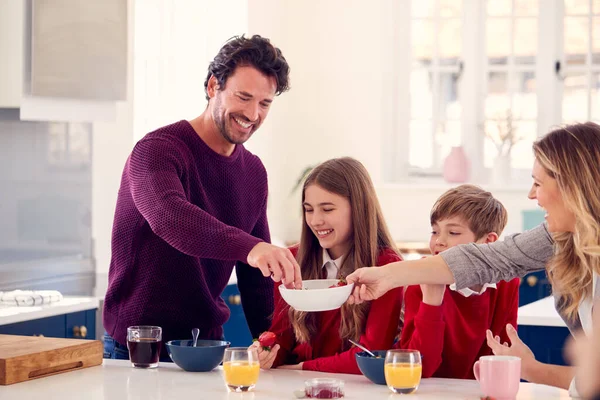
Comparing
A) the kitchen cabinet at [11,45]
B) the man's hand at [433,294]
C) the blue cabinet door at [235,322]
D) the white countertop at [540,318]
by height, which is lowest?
the blue cabinet door at [235,322]

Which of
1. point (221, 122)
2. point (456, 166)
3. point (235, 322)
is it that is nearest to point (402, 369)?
point (221, 122)

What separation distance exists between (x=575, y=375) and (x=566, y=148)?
48cm

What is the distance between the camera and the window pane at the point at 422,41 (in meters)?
7.00

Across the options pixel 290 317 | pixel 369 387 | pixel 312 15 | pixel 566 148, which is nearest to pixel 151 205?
pixel 290 317

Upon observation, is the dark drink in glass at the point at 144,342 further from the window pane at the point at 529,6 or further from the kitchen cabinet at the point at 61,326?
the window pane at the point at 529,6

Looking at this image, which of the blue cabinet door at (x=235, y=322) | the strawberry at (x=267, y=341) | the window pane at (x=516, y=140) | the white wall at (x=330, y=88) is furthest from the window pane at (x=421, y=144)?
the strawberry at (x=267, y=341)

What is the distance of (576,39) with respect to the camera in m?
6.80

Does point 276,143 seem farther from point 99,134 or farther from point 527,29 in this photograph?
point 99,134

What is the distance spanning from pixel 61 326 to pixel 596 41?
15.0 feet

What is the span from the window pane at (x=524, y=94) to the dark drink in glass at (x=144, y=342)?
4.92 metres

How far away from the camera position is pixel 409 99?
23.2ft

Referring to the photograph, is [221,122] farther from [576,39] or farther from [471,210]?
[576,39]

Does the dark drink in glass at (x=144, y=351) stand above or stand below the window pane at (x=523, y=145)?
below

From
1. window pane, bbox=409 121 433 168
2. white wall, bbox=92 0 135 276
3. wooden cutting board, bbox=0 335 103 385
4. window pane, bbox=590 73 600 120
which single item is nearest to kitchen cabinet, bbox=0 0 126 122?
white wall, bbox=92 0 135 276
